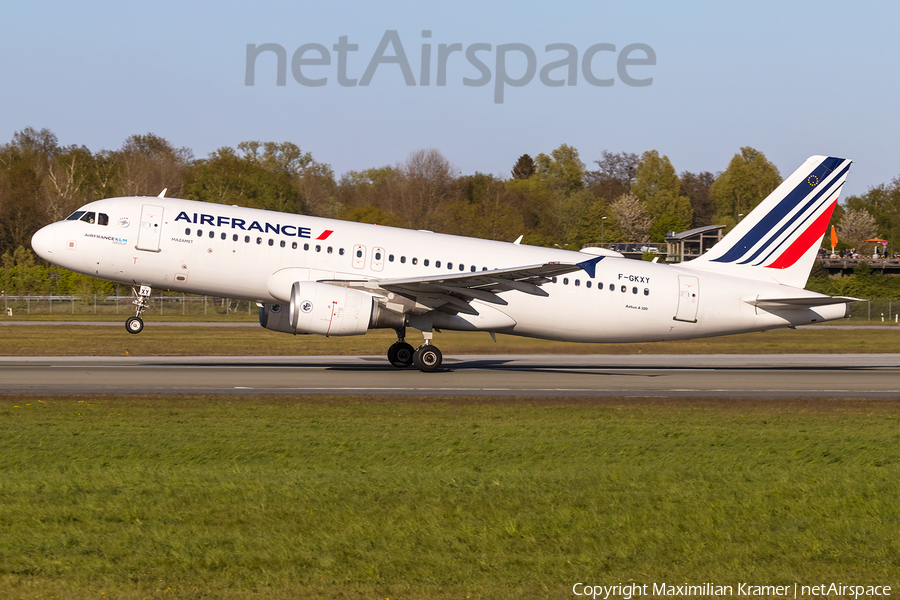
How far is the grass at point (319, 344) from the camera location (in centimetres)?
3526

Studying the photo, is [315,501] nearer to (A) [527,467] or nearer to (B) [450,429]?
(A) [527,467]

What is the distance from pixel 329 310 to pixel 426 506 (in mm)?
16530

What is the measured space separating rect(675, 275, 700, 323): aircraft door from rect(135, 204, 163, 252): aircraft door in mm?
17340

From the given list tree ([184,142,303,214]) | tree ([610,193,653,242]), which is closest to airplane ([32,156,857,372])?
tree ([184,142,303,214])

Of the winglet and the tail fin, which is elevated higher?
the tail fin

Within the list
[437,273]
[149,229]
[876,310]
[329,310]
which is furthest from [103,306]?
[876,310]

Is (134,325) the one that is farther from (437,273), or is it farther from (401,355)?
(437,273)

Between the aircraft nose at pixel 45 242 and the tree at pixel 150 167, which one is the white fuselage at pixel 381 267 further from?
the tree at pixel 150 167

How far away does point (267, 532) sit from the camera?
383 inches

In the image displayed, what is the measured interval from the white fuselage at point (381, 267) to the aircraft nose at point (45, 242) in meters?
0.04

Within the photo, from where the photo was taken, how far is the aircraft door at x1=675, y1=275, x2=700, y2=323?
31172 millimetres

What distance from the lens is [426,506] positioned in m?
10.9

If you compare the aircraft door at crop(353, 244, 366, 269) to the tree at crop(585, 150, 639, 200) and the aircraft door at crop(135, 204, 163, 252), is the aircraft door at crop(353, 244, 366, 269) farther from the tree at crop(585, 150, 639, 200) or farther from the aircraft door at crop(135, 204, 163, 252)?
the tree at crop(585, 150, 639, 200)

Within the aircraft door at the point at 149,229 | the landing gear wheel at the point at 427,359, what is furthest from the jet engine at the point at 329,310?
the aircraft door at the point at 149,229
